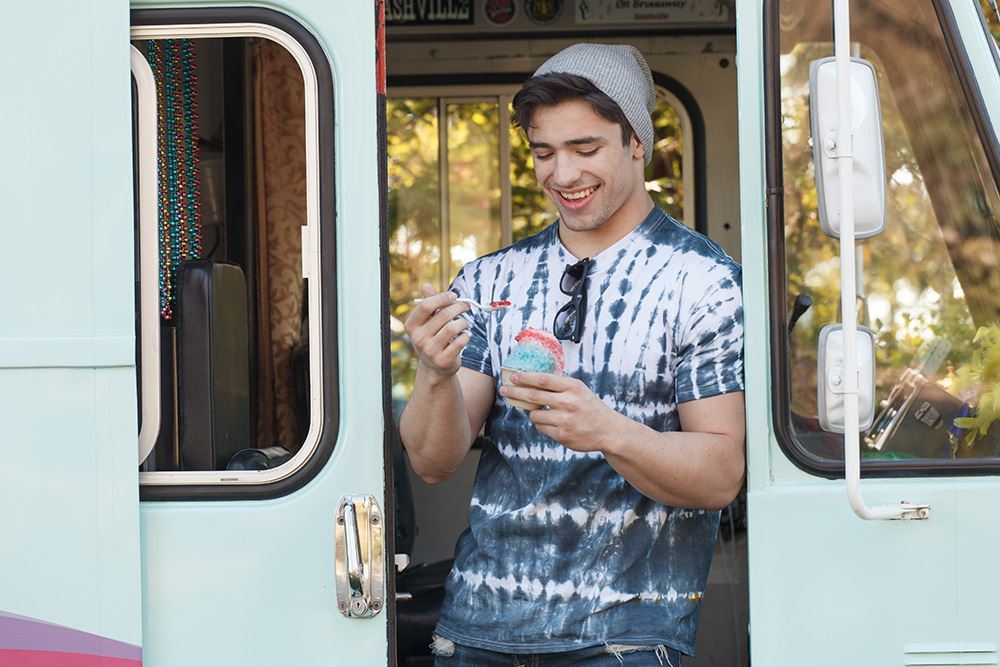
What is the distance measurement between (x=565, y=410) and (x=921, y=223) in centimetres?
92

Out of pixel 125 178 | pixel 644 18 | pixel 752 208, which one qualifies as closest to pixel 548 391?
pixel 752 208

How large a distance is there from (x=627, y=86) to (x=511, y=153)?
2.30 metres

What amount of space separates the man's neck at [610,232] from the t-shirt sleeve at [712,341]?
209 millimetres

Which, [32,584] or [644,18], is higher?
[644,18]

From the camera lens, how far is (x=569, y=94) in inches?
97.0

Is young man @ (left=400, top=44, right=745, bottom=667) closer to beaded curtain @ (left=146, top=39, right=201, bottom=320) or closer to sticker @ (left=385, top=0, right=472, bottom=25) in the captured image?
beaded curtain @ (left=146, top=39, right=201, bottom=320)

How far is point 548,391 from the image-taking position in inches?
85.9

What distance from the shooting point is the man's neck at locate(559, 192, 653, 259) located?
252cm

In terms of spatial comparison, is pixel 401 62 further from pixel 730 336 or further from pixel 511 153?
pixel 730 336

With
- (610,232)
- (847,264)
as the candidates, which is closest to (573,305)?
(610,232)

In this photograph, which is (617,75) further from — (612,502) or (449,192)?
(449,192)

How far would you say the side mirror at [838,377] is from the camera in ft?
6.77

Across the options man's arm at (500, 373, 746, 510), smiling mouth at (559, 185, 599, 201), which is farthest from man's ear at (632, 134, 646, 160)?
man's arm at (500, 373, 746, 510)

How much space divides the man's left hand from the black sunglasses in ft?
0.83
